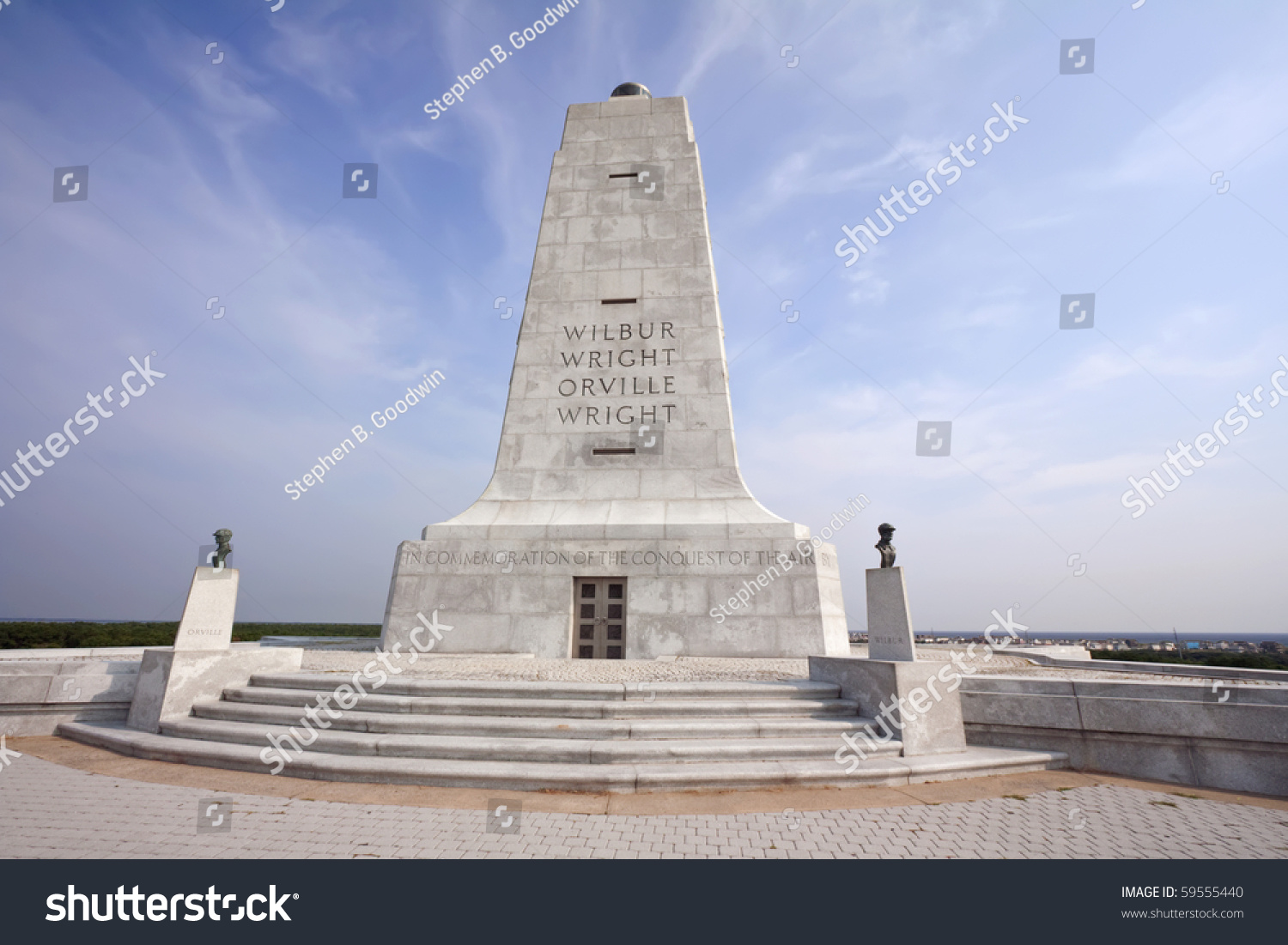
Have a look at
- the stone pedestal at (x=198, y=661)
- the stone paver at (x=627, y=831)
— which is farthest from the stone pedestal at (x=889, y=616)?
the stone pedestal at (x=198, y=661)

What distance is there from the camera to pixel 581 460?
16.3 metres

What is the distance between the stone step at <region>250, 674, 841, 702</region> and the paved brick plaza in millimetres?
2077

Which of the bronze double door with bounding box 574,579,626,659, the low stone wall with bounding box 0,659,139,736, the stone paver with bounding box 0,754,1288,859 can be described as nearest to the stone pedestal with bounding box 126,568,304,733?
the low stone wall with bounding box 0,659,139,736

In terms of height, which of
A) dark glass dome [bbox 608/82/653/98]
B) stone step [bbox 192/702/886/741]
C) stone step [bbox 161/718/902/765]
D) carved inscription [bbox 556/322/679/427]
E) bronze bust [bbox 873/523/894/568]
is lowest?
stone step [bbox 161/718/902/765]

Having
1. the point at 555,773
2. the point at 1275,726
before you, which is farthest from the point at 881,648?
the point at 555,773

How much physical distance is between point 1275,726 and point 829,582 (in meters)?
7.55

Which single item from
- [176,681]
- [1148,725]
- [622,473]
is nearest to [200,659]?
[176,681]

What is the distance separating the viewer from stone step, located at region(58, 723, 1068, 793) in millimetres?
6754

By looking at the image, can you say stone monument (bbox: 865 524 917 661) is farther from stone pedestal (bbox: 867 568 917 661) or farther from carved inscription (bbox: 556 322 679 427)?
carved inscription (bbox: 556 322 679 427)

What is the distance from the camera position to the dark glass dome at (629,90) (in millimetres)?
20173

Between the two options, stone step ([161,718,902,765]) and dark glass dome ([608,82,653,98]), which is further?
dark glass dome ([608,82,653,98])

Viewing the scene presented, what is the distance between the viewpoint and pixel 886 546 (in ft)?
29.8
